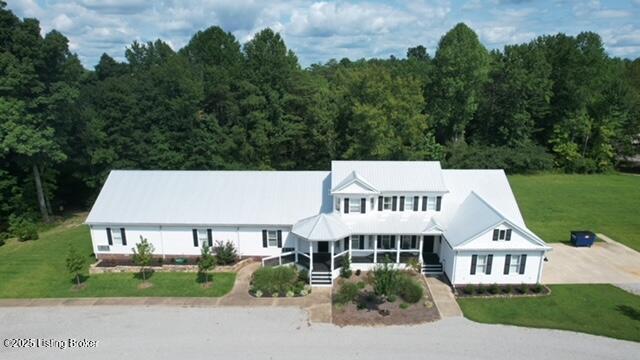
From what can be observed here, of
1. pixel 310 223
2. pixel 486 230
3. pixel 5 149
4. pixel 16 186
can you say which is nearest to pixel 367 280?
pixel 310 223

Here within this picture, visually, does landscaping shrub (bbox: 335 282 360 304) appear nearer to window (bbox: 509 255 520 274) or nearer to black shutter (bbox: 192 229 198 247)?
window (bbox: 509 255 520 274)

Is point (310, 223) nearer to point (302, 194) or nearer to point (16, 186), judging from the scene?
point (302, 194)

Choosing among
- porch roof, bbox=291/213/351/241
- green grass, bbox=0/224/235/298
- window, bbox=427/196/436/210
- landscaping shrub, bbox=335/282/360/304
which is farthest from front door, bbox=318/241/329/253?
window, bbox=427/196/436/210

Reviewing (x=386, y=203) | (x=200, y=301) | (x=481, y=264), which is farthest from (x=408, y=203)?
(x=200, y=301)

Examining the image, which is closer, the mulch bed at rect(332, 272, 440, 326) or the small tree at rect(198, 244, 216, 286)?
the mulch bed at rect(332, 272, 440, 326)

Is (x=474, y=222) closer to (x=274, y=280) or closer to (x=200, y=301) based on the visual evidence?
(x=274, y=280)

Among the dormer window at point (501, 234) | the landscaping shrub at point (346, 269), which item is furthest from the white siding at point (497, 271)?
the landscaping shrub at point (346, 269)
